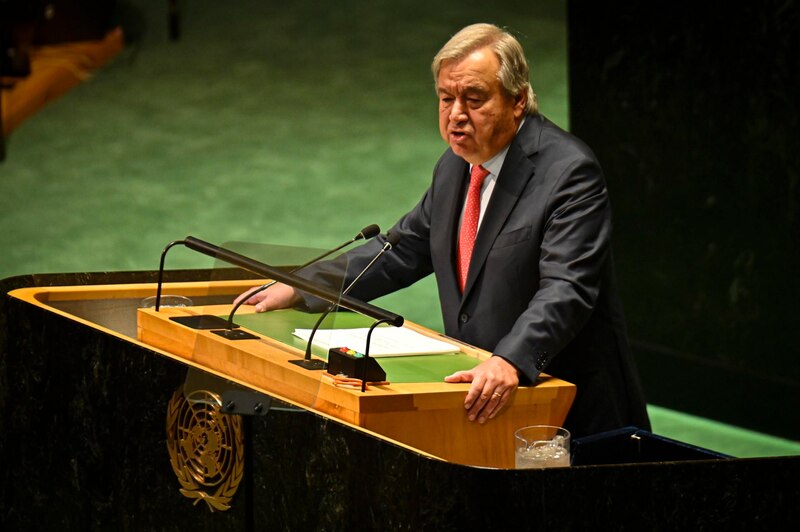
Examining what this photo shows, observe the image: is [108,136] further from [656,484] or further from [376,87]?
[656,484]

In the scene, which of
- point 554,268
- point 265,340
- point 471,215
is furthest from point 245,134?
point 554,268

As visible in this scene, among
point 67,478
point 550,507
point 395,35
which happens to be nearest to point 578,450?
point 550,507

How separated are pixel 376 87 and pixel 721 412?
5116 millimetres

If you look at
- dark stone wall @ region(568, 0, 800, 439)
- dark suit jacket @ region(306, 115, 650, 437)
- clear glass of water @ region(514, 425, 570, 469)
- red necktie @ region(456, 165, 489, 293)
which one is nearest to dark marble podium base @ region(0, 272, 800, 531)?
clear glass of water @ region(514, 425, 570, 469)

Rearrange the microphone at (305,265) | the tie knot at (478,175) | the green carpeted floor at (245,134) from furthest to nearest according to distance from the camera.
A: 1. the green carpeted floor at (245,134)
2. the tie knot at (478,175)
3. the microphone at (305,265)

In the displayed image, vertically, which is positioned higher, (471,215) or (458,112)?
(458,112)

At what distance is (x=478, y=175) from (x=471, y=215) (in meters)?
0.10

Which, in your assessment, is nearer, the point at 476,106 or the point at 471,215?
the point at 476,106

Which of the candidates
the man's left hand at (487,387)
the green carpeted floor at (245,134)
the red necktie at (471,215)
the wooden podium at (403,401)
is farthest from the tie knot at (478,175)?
the green carpeted floor at (245,134)

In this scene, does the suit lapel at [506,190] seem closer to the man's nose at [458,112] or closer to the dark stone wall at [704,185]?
the man's nose at [458,112]

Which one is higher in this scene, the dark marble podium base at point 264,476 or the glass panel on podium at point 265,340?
the glass panel on podium at point 265,340

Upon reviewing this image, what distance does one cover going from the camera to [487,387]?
3.04 m

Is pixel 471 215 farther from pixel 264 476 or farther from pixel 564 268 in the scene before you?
pixel 264 476

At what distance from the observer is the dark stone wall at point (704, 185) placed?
209 inches
